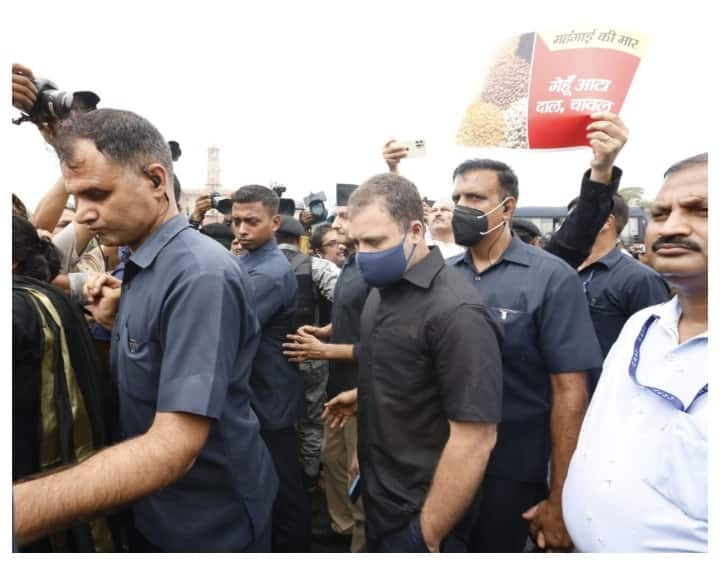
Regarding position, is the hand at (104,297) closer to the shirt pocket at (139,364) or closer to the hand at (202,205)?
the shirt pocket at (139,364)

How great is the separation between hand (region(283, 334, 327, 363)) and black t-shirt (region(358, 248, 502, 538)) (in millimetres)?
1179

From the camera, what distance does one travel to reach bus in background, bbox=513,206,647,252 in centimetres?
1961

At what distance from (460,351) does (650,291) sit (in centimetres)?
204

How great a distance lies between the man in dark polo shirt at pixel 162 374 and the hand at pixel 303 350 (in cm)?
131

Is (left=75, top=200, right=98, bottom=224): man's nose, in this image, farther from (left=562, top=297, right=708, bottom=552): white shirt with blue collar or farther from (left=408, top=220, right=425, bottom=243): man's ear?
(left=562, top=297, right=708, bottom=552): white shirt with blue collar

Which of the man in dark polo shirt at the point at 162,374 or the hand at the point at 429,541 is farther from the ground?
the man in dark polo shirt at the point at 162,374

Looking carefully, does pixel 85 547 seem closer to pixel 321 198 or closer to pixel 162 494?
pixel 162 494

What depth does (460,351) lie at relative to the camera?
1548mm

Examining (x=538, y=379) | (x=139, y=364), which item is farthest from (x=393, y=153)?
(x=139, y=364)

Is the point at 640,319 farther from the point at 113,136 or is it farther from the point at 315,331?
the point at 315,331

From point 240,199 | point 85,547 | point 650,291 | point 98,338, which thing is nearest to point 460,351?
point 85,547

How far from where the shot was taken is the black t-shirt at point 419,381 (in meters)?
1.54

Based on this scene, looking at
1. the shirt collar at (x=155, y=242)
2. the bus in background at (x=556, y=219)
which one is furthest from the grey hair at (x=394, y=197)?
the bus in background at (x=556, y=219)

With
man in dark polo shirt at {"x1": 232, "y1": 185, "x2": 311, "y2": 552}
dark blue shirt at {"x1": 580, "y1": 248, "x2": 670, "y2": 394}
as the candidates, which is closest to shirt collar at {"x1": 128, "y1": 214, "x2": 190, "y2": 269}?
man in dark polo shirt at {"x1": 232, "y1": 185, "x2": 311, "y2": 552}
